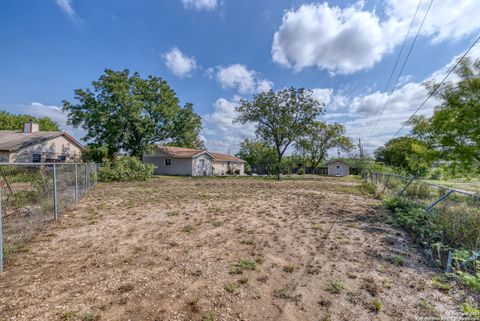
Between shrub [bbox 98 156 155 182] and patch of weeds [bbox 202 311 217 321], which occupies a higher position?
shrub [bbox 98 156 155 182]

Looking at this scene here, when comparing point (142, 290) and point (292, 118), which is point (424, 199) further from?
point (292, 118)

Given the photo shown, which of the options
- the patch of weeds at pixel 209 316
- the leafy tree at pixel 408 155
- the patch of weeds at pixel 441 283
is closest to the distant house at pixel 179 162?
the leafy tree at pixel 408 155

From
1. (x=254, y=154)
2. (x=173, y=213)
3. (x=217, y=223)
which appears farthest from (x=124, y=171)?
(x=254, y=154)

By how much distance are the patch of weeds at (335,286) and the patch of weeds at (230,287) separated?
120cm

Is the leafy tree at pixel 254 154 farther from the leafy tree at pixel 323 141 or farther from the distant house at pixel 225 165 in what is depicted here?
the leafy tree at pixel 323 141

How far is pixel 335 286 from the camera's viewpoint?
2789mm

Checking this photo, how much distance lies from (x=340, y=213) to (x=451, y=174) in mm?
3203

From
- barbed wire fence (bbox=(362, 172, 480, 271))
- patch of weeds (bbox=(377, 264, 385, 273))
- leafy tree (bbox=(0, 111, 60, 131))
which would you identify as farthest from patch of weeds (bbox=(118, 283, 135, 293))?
leafy tree (bbox=(0, 111, 60, 131))

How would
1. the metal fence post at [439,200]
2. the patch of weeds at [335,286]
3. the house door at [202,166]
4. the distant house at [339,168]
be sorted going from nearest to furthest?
A: 1. the patch of weeds at [335,286]
2. the metal fence post at [439,200]
3. the house door at [202,166]
4. the distant house at [339,168]

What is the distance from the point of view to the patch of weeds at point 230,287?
266 centimetres

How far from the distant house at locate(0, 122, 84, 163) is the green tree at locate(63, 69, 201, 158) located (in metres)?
2.52

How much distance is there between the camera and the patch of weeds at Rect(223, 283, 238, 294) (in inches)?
105

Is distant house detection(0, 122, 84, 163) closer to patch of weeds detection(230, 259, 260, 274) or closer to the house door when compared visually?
the house door

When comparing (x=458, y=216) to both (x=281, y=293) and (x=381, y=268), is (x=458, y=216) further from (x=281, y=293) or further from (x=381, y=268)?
(x=281, y=293)
